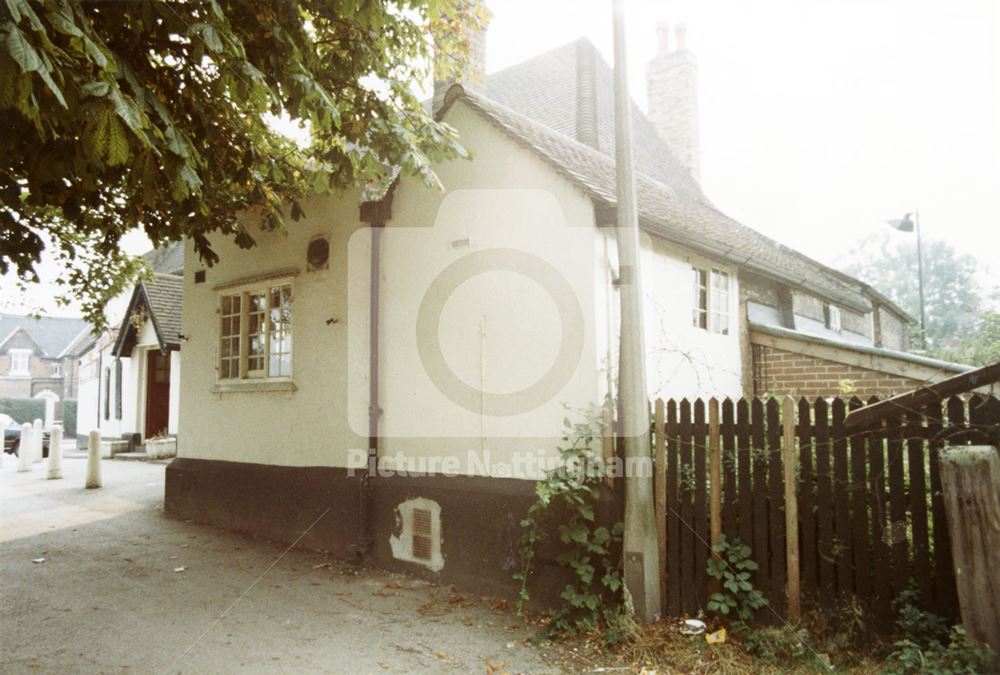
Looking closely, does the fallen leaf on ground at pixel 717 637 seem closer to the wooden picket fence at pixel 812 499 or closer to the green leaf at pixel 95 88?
the wooden picket fence at pixel 812 499

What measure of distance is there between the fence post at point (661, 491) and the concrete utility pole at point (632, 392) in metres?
0.07

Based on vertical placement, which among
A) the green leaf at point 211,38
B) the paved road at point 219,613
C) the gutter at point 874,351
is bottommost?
the paved road at point 219,613

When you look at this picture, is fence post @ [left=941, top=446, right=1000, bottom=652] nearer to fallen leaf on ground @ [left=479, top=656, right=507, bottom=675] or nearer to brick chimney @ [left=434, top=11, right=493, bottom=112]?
fallen leaf on ground @ [left=479, top=656, right=507, bottom=675]

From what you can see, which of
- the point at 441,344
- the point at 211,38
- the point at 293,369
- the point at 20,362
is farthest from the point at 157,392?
the point at 20,362

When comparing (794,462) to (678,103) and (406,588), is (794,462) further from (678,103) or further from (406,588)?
(678,103)

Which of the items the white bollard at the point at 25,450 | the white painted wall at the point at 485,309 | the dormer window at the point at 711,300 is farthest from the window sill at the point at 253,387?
the white bollard at the point at 25,450

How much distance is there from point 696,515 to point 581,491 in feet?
3.11

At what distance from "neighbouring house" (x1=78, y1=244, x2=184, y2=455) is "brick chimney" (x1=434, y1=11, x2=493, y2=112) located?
1197 cm

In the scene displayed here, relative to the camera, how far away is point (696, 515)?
5.11 m

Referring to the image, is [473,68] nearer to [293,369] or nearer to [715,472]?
[293,369]

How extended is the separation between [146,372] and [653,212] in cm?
1744

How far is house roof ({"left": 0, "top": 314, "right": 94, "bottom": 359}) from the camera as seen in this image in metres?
47.1

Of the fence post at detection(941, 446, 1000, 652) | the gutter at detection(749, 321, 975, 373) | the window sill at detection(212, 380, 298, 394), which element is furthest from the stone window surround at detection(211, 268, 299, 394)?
the fence post at detection(941, 446, 1000, 652)

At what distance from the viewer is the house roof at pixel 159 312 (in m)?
17.5
